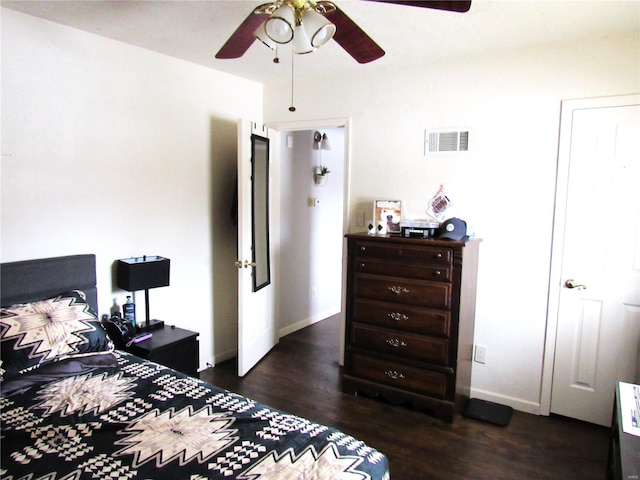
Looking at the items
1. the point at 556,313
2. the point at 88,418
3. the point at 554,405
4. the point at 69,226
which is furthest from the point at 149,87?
the point at 554,405

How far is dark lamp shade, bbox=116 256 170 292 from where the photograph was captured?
8.63 feet

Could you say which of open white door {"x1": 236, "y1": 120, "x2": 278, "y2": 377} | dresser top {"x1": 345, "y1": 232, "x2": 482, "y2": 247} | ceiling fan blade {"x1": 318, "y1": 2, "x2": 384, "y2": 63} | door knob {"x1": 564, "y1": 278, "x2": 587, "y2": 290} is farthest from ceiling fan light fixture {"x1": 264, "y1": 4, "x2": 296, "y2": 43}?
door knob {"x1": 564, "y1": 278, "x2": 587, "y2": 290}

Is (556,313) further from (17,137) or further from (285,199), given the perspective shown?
(17,137)

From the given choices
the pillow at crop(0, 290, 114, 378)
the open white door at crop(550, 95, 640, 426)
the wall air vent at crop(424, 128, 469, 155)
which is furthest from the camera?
the wall air vent at crop(424, 128, 469, 155)

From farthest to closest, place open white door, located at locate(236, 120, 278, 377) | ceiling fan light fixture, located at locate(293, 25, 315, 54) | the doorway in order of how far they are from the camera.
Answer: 1. the doorway
2. open white door, located at locate(236, 120, 278, 377)
3. ceiling fan light fixture, located at locate(293, 25, 315, 54)

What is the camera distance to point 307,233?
4.45 metres

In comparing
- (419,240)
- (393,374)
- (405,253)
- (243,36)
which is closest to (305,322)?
(393,374)

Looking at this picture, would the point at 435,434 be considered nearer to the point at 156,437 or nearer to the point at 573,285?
the point at 573,285

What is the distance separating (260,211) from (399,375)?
175 centimetres

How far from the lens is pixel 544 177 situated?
104 inches

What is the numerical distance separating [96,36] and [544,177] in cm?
298

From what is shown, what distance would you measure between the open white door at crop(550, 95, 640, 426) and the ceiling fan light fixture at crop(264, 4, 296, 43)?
1917mm

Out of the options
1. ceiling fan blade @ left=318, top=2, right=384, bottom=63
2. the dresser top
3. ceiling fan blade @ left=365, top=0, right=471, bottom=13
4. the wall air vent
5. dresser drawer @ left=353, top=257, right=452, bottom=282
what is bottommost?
dresser drawer @ left=353, top=257, right=452, bottom=282

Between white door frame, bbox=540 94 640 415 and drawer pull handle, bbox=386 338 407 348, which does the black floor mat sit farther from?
drawer pull handle, bbox=386 338 407 348
